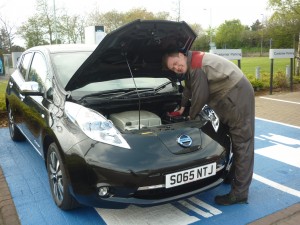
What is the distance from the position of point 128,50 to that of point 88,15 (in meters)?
26.8

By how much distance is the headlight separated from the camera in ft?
8.64

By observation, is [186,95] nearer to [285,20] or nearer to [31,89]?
[31,89]

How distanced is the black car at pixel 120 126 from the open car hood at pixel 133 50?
0.01 m

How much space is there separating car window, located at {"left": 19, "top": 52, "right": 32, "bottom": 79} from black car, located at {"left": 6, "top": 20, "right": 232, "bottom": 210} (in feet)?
1.14

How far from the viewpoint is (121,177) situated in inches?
99.0

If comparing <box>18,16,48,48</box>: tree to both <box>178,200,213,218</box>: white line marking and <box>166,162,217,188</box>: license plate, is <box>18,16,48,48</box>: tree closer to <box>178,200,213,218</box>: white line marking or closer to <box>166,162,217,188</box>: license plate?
<box>178,200,213,218</box>: white line marking

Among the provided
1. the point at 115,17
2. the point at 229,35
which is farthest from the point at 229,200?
the point at 229,35

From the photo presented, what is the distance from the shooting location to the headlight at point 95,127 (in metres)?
2.63

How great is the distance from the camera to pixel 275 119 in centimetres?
701

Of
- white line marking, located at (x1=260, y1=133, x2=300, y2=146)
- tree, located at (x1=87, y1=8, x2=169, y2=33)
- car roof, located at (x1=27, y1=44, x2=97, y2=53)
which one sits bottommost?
white line marking, located at (x1=260, y1=133, x2=300, y2=146)

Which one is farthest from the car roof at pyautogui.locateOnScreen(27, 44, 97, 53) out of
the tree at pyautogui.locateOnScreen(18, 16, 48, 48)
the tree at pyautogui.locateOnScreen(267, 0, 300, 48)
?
the tree at pyautogui.locateOnScreen(18, 16, 48, 48)

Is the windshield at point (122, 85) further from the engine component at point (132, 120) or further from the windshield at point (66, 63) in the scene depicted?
the engine component at point (132, 120)

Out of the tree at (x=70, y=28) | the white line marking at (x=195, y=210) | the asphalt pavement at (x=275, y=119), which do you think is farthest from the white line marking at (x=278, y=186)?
the tree at (x=70, y=28)

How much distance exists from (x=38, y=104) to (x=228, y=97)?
2042 mm
